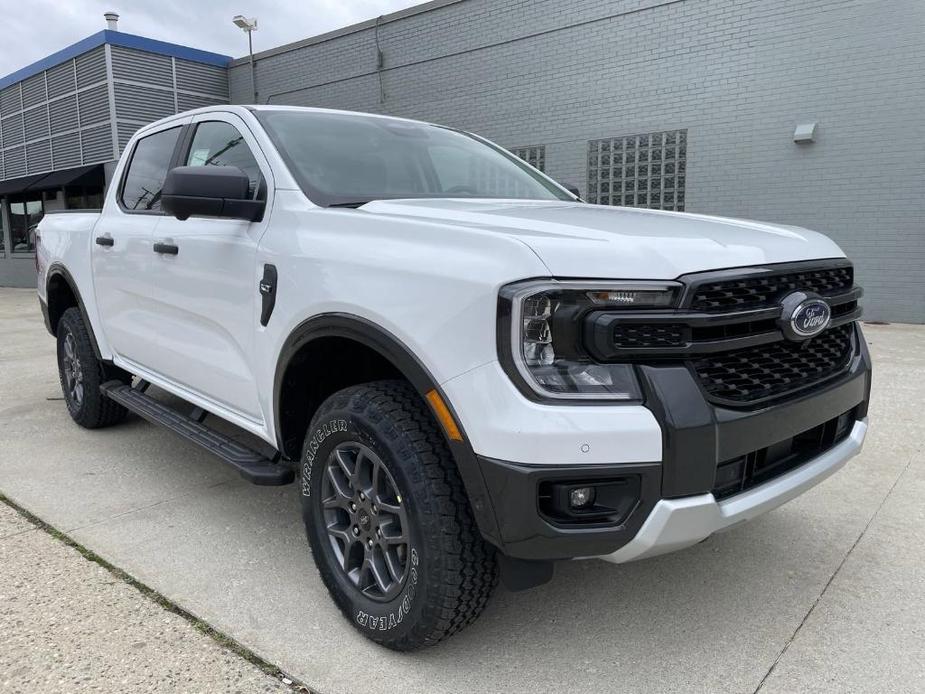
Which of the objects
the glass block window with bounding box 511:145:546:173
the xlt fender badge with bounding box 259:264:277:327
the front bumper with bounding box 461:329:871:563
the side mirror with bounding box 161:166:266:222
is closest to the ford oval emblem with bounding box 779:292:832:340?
the front bumper with bounding box 461:329:871:563

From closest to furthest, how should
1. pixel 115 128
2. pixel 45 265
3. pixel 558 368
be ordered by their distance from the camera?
pixel 558 368
pixel 45 265
pixel 115 128

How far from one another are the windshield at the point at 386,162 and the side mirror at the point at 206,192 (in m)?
0.24

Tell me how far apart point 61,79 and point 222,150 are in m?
19.3

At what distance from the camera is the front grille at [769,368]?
1922 millimetres

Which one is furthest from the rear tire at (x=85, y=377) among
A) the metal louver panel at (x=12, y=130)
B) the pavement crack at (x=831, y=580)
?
the metal louver panel at (x=12, y=130)

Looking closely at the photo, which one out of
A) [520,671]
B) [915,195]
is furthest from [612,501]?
[915,195]

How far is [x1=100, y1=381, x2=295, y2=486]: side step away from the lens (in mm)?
2740

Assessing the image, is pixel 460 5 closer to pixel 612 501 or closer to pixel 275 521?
pixel 275 521

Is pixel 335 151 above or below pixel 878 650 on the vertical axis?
above

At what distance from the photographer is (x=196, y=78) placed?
18.3 metres

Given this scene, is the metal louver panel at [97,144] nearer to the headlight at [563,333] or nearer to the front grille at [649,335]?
the headlight at [563,333]

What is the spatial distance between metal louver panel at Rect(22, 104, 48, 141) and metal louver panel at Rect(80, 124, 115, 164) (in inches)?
102

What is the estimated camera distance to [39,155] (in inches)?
798

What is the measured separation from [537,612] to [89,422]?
3459 mm
